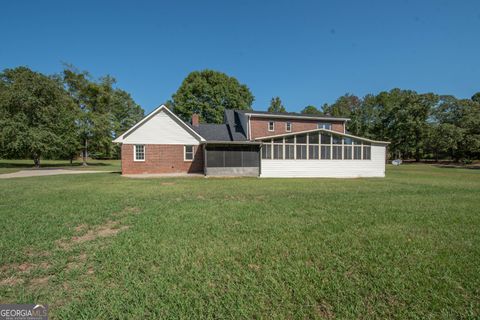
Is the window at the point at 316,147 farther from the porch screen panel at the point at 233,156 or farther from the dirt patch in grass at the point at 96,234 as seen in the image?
the dirt patch in grass at the point at 96,234

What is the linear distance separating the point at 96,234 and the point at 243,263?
331 cm

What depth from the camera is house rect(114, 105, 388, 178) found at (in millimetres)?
18141

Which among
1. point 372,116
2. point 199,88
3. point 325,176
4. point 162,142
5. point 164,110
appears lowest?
point 325,176

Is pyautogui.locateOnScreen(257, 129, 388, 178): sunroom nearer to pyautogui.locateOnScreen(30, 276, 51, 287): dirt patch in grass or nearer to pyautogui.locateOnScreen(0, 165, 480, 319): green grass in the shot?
pyautogui.locateOnScreen(0, 165, 480, 319): green grass

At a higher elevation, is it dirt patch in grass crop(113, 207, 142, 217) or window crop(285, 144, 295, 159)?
window crop(285, 144, 295, 159)

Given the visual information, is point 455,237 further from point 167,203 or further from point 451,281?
point 167,203

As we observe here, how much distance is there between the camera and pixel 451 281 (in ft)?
9.61

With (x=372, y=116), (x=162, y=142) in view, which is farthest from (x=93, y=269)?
(x=372, y=116)

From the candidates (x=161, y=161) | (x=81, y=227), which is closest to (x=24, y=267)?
(x=81, y=227)

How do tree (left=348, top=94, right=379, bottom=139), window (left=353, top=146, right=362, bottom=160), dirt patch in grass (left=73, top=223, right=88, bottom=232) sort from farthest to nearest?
tree (left=348, top=94, right=379, bottom=139) < window (left=353, top=146, right=362, bottom=160) < dirt patch in grass (left=73, top=223, right=88, bottom=232)

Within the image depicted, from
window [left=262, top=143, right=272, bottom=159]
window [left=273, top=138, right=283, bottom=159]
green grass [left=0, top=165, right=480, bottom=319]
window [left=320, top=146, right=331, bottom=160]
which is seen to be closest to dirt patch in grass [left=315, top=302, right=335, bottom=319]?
green grass [left=0, top=165, right=480, bottom=319]

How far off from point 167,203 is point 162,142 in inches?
493

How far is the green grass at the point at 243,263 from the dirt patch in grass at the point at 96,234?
0.03 m

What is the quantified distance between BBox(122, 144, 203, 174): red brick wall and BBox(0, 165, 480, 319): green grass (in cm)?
1197
